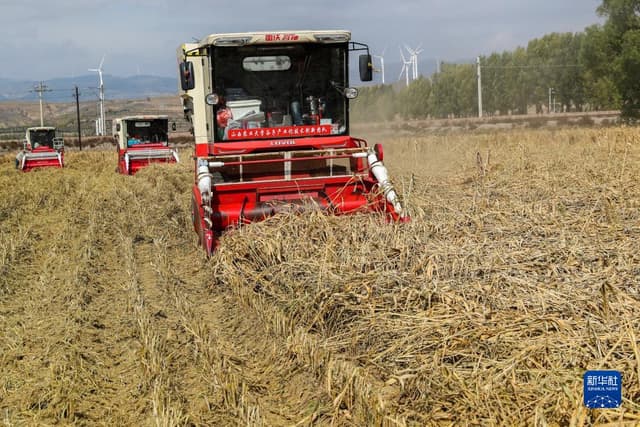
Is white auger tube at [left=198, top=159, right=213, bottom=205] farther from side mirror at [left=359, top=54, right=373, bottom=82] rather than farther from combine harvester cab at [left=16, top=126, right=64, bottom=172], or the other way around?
combine harvester cab at [left=16, top=126, right=64, bottom=172]

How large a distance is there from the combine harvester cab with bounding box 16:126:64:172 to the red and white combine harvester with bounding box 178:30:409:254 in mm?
19012

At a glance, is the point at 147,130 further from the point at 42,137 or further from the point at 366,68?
the point at 366,68

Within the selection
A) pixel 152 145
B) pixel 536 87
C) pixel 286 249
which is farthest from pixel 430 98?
pixel 286 249

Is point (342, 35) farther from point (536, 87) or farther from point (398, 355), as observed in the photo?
point (536, 87)

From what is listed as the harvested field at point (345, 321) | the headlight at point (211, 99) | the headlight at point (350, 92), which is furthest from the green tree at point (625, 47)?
the headlight at point (211, 99)

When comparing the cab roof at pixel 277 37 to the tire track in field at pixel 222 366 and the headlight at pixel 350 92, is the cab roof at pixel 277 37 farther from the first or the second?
the tire track in field at pixel 222 366

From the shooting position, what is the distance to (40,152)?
2748cm

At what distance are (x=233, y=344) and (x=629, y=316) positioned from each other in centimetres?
307

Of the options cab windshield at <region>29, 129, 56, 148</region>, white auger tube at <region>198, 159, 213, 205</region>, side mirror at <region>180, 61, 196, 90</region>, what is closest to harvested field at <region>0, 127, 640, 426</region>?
white auger tube at <region>198, 159, 213, 205</region>

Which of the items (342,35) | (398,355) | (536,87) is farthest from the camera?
(536,87)

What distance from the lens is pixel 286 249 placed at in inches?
286

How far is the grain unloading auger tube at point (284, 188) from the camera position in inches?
343

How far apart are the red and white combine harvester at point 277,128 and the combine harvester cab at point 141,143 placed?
14.6m

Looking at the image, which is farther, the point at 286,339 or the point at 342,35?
the point at 342,35
